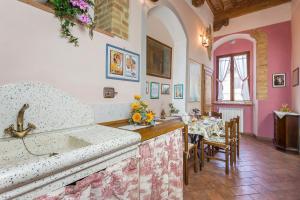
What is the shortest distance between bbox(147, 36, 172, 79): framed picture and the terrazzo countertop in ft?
6.37

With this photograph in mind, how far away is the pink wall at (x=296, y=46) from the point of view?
3.94 metres

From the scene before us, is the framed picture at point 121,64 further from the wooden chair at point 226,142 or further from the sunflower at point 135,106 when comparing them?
the wooden chair at point 226,142

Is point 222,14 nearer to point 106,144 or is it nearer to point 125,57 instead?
point 125,57

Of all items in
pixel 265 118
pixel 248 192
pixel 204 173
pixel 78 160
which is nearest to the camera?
pixel 78 160

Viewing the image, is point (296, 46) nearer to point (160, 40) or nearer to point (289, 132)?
point (289, 132)

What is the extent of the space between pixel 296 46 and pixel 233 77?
6.49 feet

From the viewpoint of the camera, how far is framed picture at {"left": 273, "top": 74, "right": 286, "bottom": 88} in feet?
15.3

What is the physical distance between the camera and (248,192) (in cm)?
219

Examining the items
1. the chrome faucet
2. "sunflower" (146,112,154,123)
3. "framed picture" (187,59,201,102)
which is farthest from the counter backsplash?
"framed picture" (187,59,201,102)

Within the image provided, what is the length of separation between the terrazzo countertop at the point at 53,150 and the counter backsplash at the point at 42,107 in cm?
6

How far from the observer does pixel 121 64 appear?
5.99 ft

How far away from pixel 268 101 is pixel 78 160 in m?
5.62

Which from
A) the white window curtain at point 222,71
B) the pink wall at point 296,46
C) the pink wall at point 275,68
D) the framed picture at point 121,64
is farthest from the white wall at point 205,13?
the framed picture at point 121,64

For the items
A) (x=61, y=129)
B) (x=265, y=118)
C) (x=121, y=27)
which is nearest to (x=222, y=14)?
(x=265, y=118)
